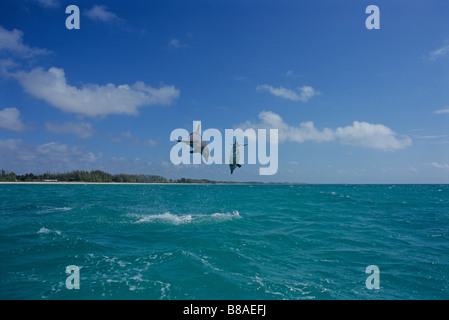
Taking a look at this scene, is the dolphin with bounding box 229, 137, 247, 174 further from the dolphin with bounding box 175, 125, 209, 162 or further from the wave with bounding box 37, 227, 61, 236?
the wave with bounding box 37, 227, 61, 236

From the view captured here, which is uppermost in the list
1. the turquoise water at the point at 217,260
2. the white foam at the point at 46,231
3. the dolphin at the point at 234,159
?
the dolphin at the point at 234,159

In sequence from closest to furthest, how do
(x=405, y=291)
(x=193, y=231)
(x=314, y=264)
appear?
(x=405, y=291) → (x=314, y=264) → (x=193, y=231)

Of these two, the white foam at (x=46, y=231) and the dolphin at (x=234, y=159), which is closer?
the dolphin at (x=234, y=159)

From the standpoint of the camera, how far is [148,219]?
22.7m

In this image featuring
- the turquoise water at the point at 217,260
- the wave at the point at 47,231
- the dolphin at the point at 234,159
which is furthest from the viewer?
the wave at the point at 47,231

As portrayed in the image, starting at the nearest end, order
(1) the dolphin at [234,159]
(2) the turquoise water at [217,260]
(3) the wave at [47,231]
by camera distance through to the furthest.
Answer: (1) the dolphin at [234,159] < (2) the turquoise water at [217,260] < (3) the wave at [47,231]

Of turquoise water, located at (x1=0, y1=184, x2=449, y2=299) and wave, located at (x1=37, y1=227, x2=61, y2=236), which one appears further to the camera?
wave, located at (x1=37, y1=227, x2=61, y2=236)

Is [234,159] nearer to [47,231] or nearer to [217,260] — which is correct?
[217,260]

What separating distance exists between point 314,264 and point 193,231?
9.09m

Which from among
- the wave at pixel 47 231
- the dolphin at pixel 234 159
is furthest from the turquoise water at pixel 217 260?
the dolphin at pixel 234 159

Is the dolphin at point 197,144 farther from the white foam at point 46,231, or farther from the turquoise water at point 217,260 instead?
the white foam at point 46,231

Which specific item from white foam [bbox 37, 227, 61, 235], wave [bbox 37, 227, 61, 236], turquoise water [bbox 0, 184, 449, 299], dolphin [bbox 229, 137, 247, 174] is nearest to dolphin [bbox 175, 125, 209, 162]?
dolphin [bbox 229, 137, 247, 174]
